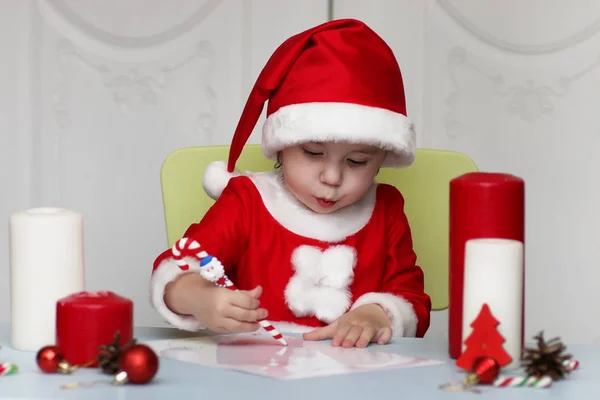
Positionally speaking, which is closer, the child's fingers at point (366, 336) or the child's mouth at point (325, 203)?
the child's fingers at point (366, 336)

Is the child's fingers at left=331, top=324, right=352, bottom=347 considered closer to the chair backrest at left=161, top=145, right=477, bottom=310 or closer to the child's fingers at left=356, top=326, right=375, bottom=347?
the child's fingers at left=356, top=326, right=375, bottom=347

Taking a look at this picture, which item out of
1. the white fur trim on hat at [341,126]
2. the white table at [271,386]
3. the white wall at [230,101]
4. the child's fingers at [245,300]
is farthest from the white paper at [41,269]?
the white wall at [230,101]

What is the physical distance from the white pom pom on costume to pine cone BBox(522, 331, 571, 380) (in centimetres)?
78

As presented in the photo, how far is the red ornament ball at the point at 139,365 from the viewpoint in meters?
0.98

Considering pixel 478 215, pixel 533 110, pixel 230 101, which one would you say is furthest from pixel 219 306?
pixel 533 110

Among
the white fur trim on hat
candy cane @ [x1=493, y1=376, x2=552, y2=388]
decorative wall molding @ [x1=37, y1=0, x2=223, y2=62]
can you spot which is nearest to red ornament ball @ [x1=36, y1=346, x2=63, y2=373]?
candy cane @ [x1=493, y1=376, x2=552, y2=388]

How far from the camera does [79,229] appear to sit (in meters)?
1.18

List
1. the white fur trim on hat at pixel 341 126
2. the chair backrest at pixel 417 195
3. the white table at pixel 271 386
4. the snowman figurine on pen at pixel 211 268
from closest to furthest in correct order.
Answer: the white table at pixel 271 386 < the snowman figurine on pen at pixel 211 268 < the white fur trim on hat at pixel 341 126 < the chair backrest at pixel 417 195

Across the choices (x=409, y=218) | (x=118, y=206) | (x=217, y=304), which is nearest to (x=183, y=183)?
(x=409, y=218)

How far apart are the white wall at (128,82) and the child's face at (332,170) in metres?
1.18

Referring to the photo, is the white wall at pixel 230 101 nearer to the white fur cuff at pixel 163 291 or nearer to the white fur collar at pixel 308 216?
the white fur collar at pixel 308 216

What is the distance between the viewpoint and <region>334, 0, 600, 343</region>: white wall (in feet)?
8.79

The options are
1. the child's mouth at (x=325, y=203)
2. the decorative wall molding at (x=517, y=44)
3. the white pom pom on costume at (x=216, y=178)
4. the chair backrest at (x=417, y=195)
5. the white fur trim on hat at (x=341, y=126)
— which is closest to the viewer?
the white fur trim on hat at (x=341, y=126)

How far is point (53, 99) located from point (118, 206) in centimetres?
35
